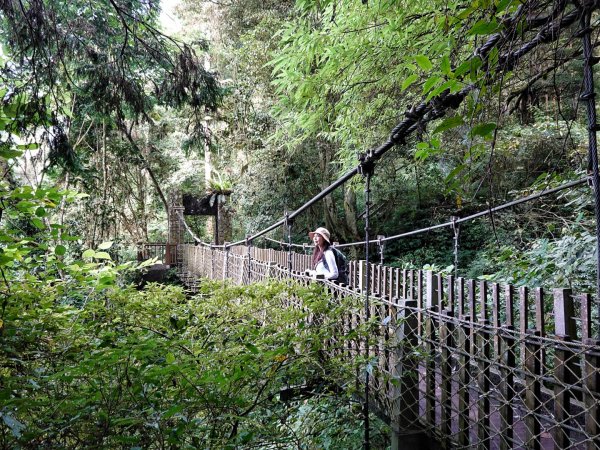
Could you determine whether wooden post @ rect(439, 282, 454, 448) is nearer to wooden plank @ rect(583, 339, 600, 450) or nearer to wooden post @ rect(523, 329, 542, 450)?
wooden post @ rect(523, 329, 542, 450)

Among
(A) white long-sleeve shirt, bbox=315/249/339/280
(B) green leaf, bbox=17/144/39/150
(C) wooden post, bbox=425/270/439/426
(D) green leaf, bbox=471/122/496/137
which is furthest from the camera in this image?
(A) white long-sleeve shirt, bbox=315/249/339/280

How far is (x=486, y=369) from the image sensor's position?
4.75 ft

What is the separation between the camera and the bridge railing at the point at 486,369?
1.21 metres

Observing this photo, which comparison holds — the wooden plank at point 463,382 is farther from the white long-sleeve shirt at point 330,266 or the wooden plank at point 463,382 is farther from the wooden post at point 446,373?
the white long-sleeve shirt at point 330,266

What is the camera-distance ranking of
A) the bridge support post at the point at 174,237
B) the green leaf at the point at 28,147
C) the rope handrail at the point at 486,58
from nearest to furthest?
1. the rope handrail at the point at 486,58
2. the green leaf at the point at 28,147
3. the bridge support post at the point at 174,237

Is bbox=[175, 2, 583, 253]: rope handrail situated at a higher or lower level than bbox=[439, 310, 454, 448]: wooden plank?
higher

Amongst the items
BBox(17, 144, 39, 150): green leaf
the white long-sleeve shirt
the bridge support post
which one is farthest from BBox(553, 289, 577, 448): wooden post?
the bridge support post

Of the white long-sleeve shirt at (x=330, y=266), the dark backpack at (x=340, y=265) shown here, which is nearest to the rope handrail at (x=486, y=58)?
the white long-sleeve shirt at (x=330, y=266)

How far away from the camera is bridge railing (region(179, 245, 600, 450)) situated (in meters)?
1.21

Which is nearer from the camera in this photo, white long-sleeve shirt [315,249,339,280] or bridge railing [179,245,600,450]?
bridge railing [179,245,600,450]

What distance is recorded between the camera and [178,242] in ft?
38.7

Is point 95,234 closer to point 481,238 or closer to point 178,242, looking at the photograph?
point 178,242

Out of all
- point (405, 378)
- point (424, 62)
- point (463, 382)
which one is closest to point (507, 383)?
point (463, 382)

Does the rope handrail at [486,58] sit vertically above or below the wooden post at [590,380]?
above
